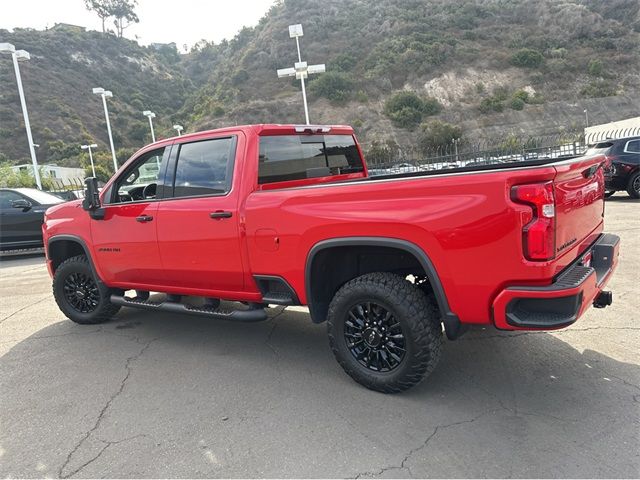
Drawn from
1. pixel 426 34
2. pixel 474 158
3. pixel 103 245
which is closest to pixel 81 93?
pixel 426 34

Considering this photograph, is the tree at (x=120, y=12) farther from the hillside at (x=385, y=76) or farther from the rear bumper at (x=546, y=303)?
the rear bumper at (x=546, y=303)

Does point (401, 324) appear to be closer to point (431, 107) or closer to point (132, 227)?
point (132, 227)

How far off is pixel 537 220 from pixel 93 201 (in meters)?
3.96

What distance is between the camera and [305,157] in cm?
427

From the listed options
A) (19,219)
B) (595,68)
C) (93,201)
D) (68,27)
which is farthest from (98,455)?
(68,27)

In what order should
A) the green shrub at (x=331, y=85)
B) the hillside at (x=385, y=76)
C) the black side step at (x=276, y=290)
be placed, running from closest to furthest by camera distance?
the black side step at (x=276, y=290) < the hillside at (x=385, y=76) < the green shrub at (x=331, y=85)

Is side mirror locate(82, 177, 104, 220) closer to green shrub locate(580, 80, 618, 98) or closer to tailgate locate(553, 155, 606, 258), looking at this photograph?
tailgate locate(553, 155, 606, 258)

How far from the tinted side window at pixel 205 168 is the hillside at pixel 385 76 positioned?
49997 mm

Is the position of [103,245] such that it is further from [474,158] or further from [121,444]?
[474,158]

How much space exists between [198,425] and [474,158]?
815 inches

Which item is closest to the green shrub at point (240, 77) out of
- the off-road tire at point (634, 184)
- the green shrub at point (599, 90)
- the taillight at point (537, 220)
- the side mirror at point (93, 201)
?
the green shrub at point (599, 90)

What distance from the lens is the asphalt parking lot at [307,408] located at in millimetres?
2570

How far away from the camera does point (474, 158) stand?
849 inches

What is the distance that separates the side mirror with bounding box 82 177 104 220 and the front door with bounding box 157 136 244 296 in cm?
Result: 85
